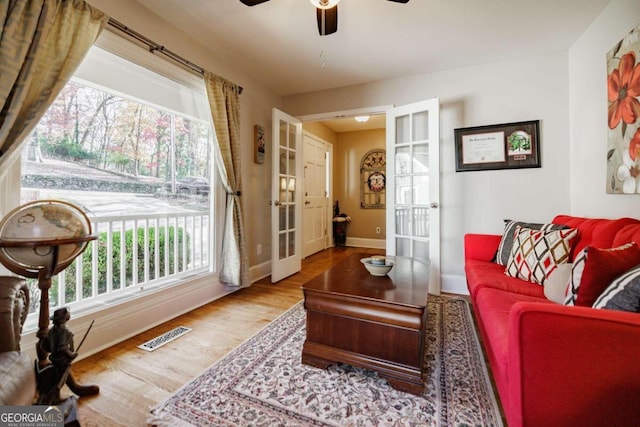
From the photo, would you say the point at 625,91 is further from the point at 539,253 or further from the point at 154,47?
the point at 154,47

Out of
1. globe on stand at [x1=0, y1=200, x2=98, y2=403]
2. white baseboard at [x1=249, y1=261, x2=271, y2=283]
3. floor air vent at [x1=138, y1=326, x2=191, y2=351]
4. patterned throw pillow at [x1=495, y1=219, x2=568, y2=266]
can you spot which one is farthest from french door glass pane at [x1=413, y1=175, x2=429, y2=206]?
globe on stand at [x1=0, y1=200, x2=98, y2=403]

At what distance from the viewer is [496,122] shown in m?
2.89

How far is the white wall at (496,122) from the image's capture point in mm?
2693

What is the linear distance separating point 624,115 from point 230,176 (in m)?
3.04

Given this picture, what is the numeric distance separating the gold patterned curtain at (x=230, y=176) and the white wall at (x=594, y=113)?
9.95 ft

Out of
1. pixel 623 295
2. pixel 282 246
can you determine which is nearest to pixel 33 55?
pixel 282 246

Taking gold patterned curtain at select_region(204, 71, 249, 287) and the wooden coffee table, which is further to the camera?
gold patterned curtain at select_region(204, 71, 249, 287)

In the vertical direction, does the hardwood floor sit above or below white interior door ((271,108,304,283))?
below

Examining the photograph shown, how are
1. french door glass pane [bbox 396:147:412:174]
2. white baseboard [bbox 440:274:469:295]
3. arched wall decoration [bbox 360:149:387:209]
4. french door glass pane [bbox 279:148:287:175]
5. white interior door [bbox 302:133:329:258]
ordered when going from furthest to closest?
1. arched wall decoration [bbox 360:149:387:209]
2. white interior door [bbox 302:133:329:258]
3. french door glass pane [bbox 279:148:287:175]
4. french door glass pane [bbox 396:147:412:174]
5. white baseboard [bbox 440:274:469:295]

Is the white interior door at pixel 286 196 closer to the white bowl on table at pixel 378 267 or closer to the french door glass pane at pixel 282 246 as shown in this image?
the french door glass pane at pixel 282 246

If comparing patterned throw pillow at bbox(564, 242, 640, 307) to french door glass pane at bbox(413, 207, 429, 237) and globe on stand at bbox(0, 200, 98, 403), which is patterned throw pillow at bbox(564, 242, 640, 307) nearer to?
french door glass pane at bbox(413, 207, 429, 237)

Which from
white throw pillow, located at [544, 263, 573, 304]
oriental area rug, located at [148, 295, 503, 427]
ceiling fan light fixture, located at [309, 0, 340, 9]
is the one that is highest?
ceiling fan light fixture, located at [309, 0, 340, 9]

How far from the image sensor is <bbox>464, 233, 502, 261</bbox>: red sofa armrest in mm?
2385

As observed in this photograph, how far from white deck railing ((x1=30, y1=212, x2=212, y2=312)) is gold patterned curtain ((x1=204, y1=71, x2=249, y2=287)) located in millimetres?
211
